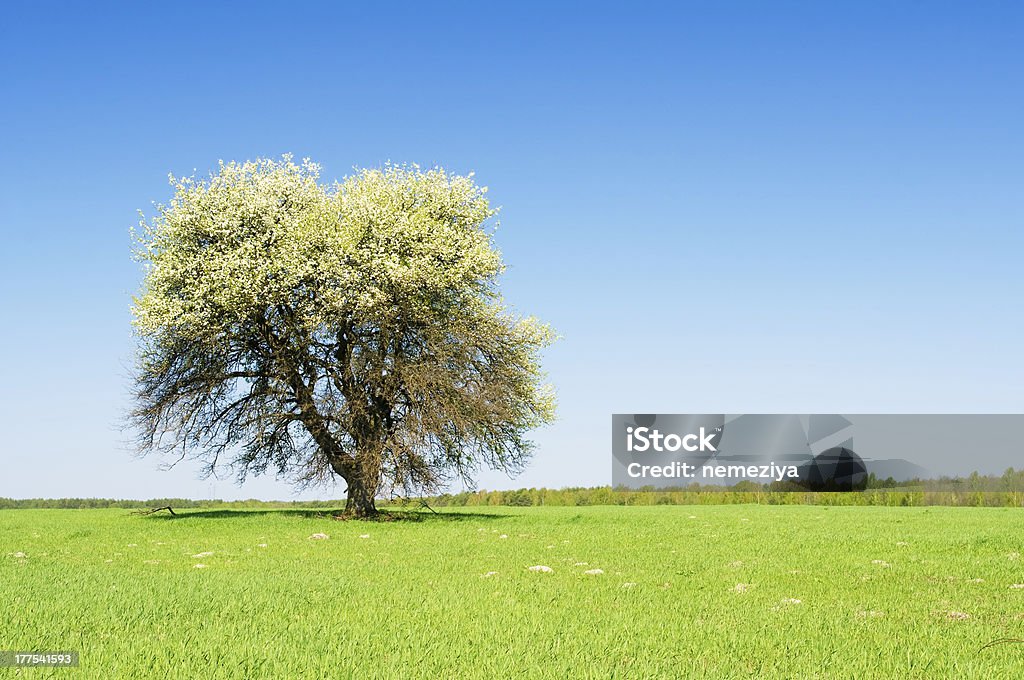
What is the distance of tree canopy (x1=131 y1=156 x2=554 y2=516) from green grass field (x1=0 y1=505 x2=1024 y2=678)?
9.99 metres

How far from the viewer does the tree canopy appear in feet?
104

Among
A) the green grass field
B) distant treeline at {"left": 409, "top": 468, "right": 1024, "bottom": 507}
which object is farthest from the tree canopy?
distant treeline at {"left": 409, "top": 468, "right": 1024, "bottom": 507}

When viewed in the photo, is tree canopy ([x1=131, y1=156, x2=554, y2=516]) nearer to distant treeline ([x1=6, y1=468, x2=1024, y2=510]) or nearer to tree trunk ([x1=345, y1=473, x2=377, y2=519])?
tree trunk ([x1=345, y1=473, x2=377, y2=519])

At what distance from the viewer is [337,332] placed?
33031 mm

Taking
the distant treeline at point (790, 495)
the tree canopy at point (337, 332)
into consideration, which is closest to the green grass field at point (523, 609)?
the tree canopy at point (337, 332)

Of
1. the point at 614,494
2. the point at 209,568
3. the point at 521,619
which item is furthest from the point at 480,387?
the point at 614,494

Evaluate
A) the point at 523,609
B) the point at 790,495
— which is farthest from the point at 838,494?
the point at 523,609

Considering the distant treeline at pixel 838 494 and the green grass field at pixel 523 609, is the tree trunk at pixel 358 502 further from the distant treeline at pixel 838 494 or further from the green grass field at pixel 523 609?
the distant treeline at pixel 838 494

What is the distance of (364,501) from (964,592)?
25.2 meters

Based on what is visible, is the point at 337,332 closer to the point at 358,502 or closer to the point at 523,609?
the point at 358,502

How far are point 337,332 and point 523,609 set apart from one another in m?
23.2

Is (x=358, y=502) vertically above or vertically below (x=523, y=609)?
below

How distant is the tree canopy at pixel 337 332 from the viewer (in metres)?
31.8

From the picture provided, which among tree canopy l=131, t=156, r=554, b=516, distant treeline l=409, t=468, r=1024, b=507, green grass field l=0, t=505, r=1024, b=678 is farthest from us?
distant treeline l=409, t=468, r=1024, b=507
